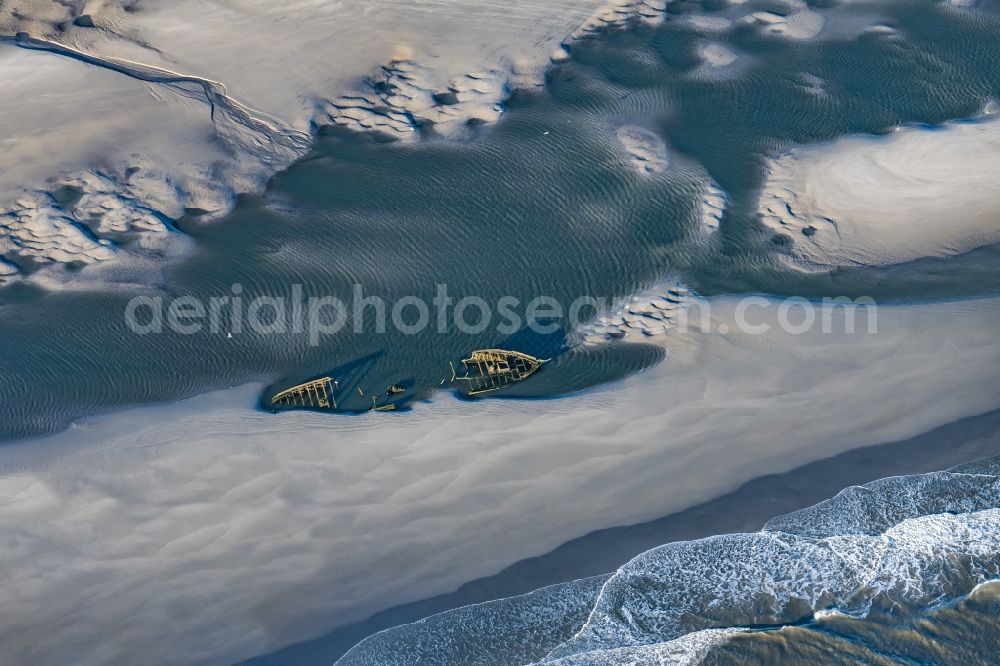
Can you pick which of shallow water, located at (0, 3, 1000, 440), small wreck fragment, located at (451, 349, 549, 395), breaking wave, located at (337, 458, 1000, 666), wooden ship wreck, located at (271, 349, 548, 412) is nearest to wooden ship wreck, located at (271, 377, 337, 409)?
wooden ship wreck, located at (271, 349, 548, 412)

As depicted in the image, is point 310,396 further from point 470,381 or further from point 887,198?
point 887,198

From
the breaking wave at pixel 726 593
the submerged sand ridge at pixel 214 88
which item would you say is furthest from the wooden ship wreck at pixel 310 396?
the submerged sand ridge at pixel 214 88

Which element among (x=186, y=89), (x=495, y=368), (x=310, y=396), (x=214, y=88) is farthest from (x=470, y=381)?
(x=186, y=89)

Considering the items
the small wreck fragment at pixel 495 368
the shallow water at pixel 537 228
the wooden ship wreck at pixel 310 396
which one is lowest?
the wooden ship wreck at pixel 310 396

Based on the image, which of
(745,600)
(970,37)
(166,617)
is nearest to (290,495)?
(166,617)

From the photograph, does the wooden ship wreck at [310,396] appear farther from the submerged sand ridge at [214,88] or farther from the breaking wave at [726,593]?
the submerged sand ridge at [214,88]

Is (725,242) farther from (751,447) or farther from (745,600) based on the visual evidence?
(745,600)

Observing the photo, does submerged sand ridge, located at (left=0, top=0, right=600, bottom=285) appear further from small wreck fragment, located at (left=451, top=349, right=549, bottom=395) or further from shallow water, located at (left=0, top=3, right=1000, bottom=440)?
small wreck fragment, located at (left=451, top=349, right=549, bottom=395)
